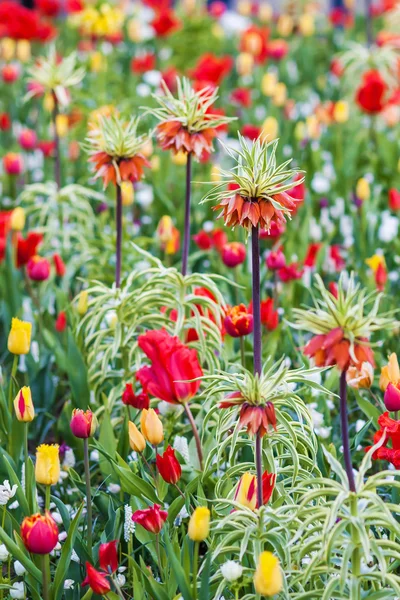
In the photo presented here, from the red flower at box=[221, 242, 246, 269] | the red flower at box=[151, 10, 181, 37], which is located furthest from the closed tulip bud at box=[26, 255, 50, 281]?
the red flower at box=[151, 10, 181, 37]

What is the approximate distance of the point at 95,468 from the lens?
2314 mm

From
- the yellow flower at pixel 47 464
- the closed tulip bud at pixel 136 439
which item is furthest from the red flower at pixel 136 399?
the yellow flower at pixel 47 464

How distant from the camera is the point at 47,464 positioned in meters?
1.58

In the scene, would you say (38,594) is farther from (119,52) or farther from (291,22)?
(291,22)

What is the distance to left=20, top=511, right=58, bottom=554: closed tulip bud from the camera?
4.77 feet

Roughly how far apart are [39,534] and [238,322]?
70 centimetres

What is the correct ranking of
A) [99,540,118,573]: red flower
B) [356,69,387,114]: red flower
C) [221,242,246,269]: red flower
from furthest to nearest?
[356,69,387,114]: red flower < [221,242,246,269]: red flower < [99,540,118,573]: red flower

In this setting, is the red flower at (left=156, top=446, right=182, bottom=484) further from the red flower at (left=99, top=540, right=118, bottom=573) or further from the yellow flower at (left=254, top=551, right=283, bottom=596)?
the yellow flower at (left=254, top=551, right=283, bottom=596)

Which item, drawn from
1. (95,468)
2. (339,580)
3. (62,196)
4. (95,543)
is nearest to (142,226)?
(62,196)

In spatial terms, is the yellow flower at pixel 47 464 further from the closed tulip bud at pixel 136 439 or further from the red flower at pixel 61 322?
the red flower at pixel 61 322

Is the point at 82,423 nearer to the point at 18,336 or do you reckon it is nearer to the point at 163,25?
the point at 18,336

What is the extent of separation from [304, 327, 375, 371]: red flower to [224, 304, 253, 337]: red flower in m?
0.69

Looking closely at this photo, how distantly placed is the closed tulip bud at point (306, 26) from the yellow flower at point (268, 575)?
5929mm

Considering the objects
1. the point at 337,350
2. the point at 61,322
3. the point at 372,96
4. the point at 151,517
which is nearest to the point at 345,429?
the point at 337,350
